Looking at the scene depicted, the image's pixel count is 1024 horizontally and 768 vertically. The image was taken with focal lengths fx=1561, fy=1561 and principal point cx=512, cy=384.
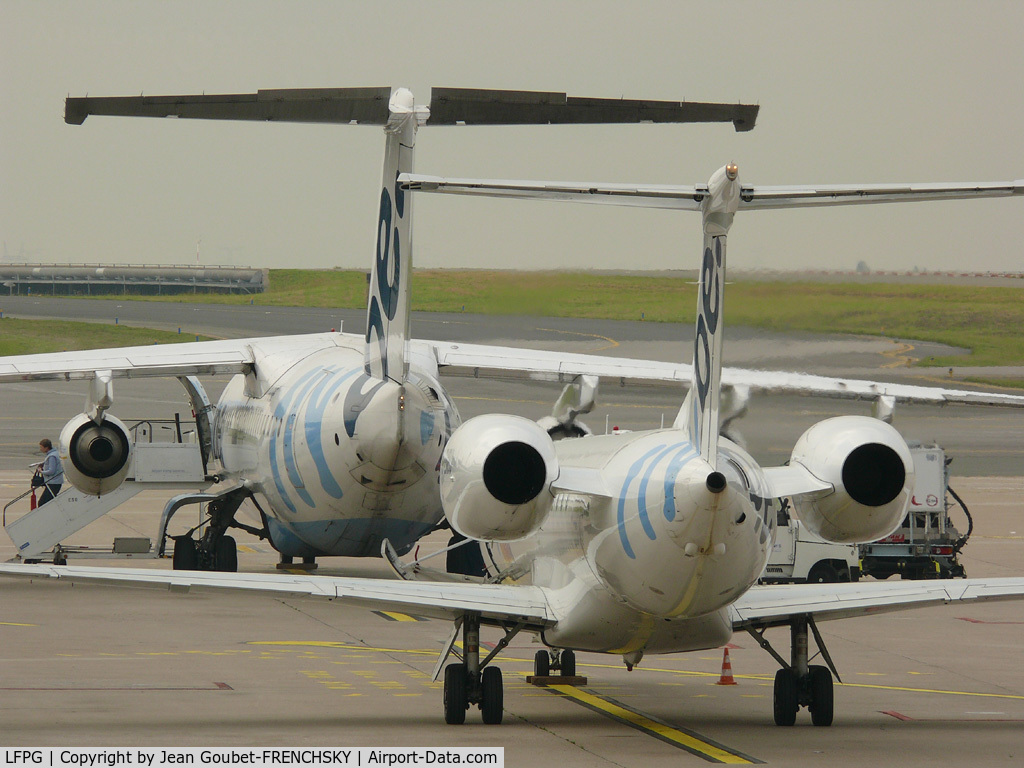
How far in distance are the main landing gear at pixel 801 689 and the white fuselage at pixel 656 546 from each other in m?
0.90

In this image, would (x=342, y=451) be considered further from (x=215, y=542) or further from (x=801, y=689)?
(x=801, y=689)

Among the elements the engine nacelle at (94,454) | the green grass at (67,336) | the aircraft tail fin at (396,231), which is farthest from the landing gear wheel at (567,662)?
the green grass at (67,336)

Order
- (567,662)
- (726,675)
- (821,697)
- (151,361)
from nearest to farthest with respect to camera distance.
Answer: (821,697)
(567,662)
(726,675)
(151,361)

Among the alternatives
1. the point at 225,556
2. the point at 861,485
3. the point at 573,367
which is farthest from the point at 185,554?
the point at 861,485

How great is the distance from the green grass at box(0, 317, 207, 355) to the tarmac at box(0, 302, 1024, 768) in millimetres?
47077

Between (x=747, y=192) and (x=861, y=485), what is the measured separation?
315 centimetres

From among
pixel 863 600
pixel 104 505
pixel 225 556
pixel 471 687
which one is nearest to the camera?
pixel 471 687

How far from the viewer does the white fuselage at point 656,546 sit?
43.1 ft

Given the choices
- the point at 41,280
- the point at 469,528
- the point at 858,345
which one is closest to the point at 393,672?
the point at 469,528

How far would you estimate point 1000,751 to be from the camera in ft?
47.5

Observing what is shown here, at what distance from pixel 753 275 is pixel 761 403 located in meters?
1.79

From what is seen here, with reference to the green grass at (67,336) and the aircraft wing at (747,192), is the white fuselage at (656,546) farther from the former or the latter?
the green grass at (67,336)

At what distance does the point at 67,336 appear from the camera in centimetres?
7638

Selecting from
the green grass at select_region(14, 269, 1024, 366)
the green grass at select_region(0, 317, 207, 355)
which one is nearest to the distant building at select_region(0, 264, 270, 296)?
the green grass at select_region(0, 317, 207, 355)
